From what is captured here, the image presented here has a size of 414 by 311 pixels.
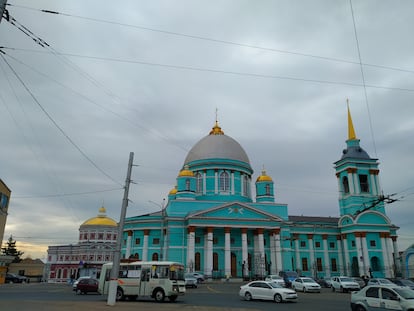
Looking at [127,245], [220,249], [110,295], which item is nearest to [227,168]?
[220,249]

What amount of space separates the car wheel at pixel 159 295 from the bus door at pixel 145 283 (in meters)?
0.45

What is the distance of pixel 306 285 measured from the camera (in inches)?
1063

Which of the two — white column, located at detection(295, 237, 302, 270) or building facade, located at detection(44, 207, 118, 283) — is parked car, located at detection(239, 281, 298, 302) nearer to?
white column, located at detection(295, 237, 302, 270)

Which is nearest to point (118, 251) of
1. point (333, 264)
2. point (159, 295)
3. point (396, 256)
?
point (159, 295)

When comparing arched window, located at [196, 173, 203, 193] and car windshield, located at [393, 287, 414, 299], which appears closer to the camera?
car windshield, located at [393, 287, 414, 299]

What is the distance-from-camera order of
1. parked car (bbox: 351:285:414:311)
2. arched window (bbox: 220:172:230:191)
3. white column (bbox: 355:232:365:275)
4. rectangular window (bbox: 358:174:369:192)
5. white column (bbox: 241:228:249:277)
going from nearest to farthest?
parked car (bbox: 351:285:414:311) < white column (bbox: 241:228:249:277) < white column (bbox: 355:232:365:275) < arched window (bbox: 220:172:230:191) < rectangular window (bbox: 358:174:369:192)

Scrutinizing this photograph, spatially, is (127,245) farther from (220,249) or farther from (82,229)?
(82,229)

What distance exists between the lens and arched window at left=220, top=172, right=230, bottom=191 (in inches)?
2115

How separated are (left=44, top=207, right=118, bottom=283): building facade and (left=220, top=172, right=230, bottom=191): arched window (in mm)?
31440


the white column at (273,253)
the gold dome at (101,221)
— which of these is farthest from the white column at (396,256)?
the gold dome at (101,221)

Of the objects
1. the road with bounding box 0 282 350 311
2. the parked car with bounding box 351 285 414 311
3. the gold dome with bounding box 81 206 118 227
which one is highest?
the gold dome with bounding box 81 206 118 227

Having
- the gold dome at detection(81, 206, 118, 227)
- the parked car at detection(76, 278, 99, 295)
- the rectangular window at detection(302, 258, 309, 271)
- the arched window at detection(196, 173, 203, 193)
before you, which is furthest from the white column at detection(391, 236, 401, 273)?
the gold dome at detection(81, 206, 118, 227)

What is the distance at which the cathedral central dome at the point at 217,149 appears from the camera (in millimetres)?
55406

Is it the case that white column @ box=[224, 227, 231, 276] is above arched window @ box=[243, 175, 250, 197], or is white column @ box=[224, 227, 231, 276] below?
below
